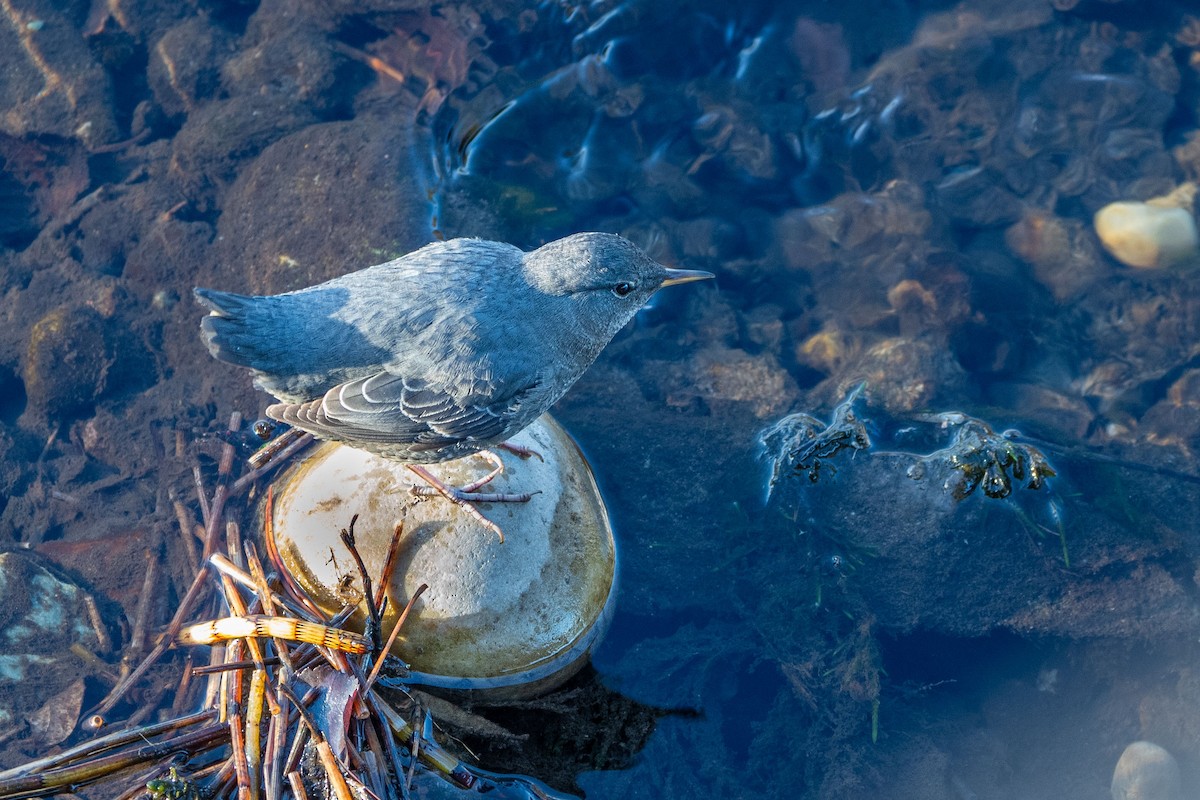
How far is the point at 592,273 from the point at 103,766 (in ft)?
10.1

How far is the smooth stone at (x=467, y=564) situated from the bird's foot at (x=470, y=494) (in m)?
0.04

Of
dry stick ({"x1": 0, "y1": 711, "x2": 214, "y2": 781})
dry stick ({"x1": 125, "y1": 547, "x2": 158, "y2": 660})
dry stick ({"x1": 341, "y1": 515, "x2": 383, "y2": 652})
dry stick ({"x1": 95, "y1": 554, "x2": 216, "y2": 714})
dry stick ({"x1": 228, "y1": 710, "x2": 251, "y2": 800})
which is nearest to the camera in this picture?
dry stick ({"x1": 228, "y1": 710, "x2": 251, "y2": 800})

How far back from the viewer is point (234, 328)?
400 cm

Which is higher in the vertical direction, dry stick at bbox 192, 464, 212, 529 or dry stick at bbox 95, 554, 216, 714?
dry stick at bbox 192, 464, 212, 529

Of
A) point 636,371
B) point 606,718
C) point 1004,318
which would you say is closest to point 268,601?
point 606,718

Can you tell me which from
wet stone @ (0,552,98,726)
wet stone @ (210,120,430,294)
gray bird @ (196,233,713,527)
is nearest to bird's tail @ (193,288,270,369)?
gray bird @ (196,233,713,527)

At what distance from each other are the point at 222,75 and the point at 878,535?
6.24 metres

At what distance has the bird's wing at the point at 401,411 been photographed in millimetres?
4082

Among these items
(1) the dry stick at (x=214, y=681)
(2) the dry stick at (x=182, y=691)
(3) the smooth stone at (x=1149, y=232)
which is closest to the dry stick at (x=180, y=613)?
(2) the dry stick at (x=182, y=691)

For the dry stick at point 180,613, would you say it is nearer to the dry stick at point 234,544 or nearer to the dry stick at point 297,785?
the dry stick at point 234,544

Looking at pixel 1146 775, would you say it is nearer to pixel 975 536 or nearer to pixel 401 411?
pixel 975 536

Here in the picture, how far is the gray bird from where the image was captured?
4.07 meters

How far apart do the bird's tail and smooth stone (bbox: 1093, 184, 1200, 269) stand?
618 cm

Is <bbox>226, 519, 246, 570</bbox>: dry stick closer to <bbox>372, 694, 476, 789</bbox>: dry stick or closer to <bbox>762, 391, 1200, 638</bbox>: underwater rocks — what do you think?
<bbox>372, 694, 476, 789</bbox>: dry stick
